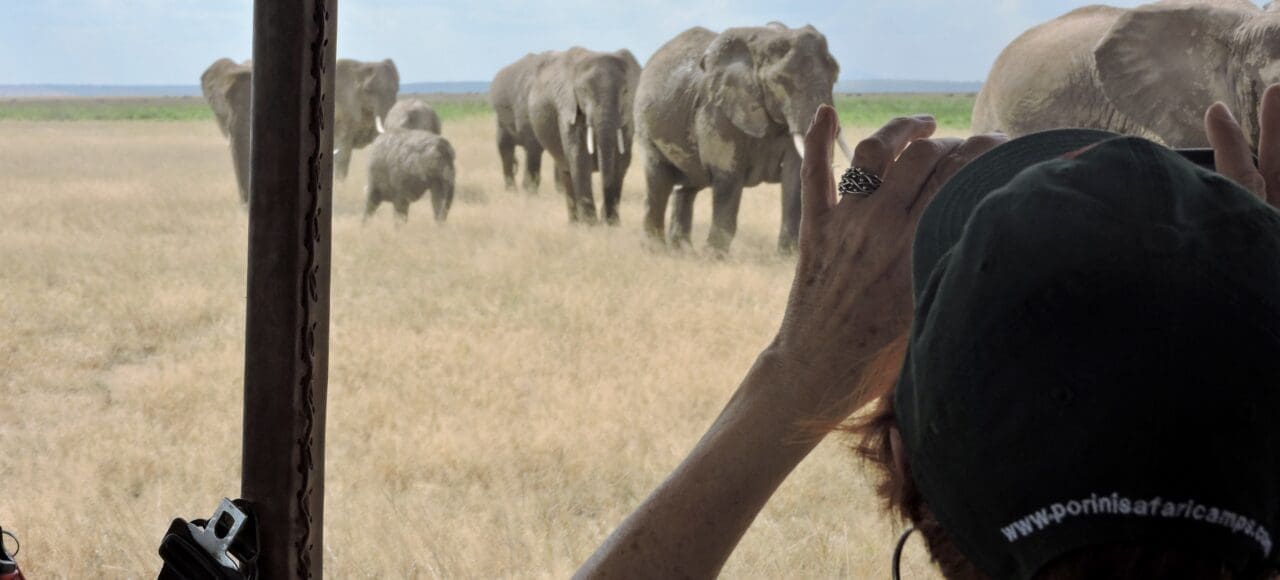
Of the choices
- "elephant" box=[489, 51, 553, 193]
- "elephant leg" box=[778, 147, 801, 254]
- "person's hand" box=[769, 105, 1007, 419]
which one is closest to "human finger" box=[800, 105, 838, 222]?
"person's hand" box=[769, 105, 1007, 419]

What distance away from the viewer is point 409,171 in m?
6.28

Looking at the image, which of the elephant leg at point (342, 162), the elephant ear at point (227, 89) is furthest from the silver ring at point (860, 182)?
the elephant leg at point (342, 162)

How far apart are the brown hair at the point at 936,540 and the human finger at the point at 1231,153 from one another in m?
0.15

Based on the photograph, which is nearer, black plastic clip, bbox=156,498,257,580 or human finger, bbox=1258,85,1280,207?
human finger, bbox=1258,85,1280,207

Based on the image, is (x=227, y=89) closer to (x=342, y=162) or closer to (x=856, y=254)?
(x=342, y=162)

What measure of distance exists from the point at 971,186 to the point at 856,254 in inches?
5.6

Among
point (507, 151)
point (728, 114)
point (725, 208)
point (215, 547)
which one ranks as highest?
point (215, 547)

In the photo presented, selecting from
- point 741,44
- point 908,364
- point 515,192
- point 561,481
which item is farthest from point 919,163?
point 515,192

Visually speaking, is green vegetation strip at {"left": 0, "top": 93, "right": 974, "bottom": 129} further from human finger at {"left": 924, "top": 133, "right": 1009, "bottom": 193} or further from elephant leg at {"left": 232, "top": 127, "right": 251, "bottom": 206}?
human finger at {"left": 924, "top": 133, "right": 1009, "bottom": 193}

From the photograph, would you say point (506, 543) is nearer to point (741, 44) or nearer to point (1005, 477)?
point (1005, 477)

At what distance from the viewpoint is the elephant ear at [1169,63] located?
12.1ft

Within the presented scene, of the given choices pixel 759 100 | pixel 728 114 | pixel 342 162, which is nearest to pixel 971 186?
pixel 759 100

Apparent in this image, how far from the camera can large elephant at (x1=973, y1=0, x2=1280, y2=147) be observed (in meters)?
3.45

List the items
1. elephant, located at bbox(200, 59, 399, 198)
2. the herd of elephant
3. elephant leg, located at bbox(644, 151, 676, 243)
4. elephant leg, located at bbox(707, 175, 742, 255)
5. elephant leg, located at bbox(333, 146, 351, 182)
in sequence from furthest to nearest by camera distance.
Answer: elephant leg, located at bbox(333, 146, 351, 182) < elephant, located at bbox(200, 59, 399, 198) < elephant leg, located at bbox(644, 151, 676, 243) < elephant leg, located at bbox(707, 175, 742, 255) < the herd of elephant
